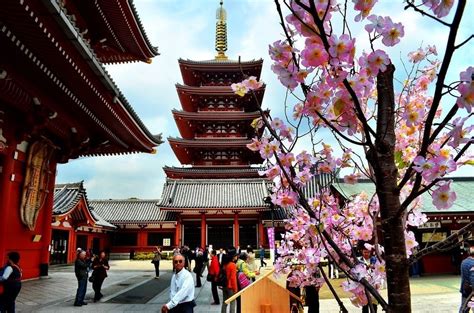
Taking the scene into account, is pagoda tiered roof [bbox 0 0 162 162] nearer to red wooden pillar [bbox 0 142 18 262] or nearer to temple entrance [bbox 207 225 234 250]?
red wooden pillar [bbox 0 142 18 262]

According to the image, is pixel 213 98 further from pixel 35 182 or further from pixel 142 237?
pixel 35 182

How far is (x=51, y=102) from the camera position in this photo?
10.8 meters

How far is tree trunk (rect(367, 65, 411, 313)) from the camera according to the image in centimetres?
170

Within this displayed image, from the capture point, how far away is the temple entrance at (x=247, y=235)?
1272 inches

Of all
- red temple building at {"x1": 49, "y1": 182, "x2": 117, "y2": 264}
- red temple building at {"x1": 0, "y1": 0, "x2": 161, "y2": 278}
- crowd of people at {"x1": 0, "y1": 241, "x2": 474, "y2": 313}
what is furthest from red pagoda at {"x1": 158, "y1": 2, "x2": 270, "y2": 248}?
crowd of people at {"x1": 0, "y1": 241, "x2": 474, "y2": 313}

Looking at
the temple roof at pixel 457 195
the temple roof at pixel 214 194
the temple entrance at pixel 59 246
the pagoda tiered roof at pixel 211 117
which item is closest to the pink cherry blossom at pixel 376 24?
the temple roof at pixel 457 195

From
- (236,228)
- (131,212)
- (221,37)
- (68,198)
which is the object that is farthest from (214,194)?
(221,37)

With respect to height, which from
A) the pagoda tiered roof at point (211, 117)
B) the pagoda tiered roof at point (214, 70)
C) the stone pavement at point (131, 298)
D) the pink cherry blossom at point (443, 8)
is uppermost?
the pagoda tiered roof at point (214, 70)

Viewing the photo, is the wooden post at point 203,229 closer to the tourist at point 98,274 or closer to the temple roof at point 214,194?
the temple roof at point 214,194

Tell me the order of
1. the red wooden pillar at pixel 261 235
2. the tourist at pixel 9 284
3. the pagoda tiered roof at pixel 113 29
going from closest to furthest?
1. the tourist at pixel 9 284
2. the pagoda tiered roof at pixel 113 29
3. the red wooden pillar at pixel 261 235

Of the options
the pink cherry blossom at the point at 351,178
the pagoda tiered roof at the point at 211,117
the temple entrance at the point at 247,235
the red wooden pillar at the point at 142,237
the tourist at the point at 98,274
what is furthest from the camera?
the red wooden pillar at the point at 142,237

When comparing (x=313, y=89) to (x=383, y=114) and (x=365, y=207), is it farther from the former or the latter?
(x=365, y=207)

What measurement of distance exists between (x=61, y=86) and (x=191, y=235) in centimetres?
2552

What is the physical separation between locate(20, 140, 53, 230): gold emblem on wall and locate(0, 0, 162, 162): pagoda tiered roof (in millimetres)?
617
